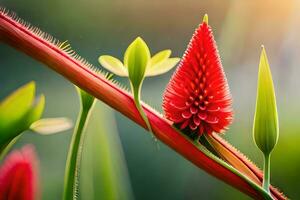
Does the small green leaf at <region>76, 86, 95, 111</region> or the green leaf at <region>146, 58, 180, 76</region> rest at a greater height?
the green leaf at <region>146, 58, 180, 76</region>

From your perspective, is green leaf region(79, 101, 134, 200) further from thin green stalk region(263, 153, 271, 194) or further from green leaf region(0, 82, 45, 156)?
thin green stalk region(263, 153, 271, 194)

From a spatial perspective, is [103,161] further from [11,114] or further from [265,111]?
[265,111]

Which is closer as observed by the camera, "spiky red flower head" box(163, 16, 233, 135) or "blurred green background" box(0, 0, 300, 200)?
"spiky red flower head" box(163, 16, 233, 135)

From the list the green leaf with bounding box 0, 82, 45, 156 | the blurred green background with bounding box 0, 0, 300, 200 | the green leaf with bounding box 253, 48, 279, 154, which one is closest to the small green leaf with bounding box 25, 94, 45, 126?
the green leaf with bounding box 0, 82, 45, 156

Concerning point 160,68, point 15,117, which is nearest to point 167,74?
point 160,68

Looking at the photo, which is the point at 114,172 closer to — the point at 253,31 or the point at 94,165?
the point at 94,165
